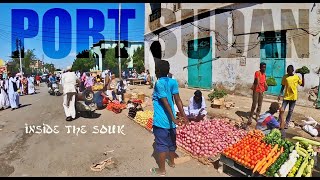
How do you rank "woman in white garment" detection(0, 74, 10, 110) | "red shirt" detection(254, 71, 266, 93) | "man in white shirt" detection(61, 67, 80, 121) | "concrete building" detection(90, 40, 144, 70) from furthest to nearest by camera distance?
"concrete building" detection(90, 40, 144, 70) → "woman in white garment" detection(0, 74, 10, 110) → "man in white shirt" detection(61, 67, 80, 121) → "red shirt" detection(254, 71, 266, 93)

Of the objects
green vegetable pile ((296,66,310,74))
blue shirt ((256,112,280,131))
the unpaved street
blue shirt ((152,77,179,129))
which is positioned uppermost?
green vegetable pile ((296,66,310,74))

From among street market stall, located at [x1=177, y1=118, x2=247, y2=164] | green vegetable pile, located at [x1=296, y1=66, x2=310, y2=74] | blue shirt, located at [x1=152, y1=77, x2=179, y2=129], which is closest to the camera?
blue shirt, located at [x1=152, y1=77, x2=179, y2=129]

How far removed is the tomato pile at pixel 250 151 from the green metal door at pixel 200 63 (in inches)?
423

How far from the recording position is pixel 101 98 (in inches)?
439

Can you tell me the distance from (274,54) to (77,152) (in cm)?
911

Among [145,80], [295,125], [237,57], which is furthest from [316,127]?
[145,80]

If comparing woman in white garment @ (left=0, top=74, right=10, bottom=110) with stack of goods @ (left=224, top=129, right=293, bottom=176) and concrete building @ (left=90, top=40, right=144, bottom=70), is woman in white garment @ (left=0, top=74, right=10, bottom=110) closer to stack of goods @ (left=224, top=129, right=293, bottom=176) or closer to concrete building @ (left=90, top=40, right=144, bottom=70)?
stack of goods @ (left=224, top=129, right=293, bottom=176)

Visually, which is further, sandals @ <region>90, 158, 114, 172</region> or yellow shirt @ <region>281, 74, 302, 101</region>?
yellow shirt @ <region>281, 74, 302, 101</region>

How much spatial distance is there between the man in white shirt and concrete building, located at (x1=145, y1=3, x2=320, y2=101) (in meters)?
7.86

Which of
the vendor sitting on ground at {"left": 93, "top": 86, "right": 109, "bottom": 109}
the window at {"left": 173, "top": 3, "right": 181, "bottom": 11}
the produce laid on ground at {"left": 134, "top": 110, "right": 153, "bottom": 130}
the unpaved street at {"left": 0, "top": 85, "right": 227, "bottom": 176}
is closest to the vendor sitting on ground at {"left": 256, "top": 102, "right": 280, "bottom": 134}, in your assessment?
the unpaved street at {"left": 0, "top": 85, "right": 227, "bottom": 176}

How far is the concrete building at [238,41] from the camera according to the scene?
9953 mm

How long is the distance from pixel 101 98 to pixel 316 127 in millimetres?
7823

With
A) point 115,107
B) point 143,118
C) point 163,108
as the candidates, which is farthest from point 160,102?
point 115,107

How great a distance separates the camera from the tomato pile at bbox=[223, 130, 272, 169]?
3.90 meters
